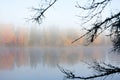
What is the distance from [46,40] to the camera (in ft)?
263

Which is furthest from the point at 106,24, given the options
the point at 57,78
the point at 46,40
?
the point at 46,40

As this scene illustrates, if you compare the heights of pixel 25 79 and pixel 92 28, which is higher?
pixel 92 28

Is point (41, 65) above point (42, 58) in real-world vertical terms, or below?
above

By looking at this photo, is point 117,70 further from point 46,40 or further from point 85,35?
point 46,40

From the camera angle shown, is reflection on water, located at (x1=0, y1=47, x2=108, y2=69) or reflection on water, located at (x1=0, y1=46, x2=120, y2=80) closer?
reflection on water, located at (x1=0, y1=46, x2=120, y2=80)

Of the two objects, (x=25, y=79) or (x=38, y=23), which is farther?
(x=25, y=79)

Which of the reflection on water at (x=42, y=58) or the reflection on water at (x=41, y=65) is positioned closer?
the reflection on water at (x=41, y=65)

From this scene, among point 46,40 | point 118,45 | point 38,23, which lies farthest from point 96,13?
point 46,40

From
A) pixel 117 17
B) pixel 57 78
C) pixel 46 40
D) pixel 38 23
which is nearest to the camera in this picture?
pixel 117 17

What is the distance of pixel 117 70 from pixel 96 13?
0.47m

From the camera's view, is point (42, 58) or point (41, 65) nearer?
point (41, 65)

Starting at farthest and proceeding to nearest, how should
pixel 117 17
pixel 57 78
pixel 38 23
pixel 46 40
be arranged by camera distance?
pixel 46 40 < pixel 57 78 < pixel 38 23 < pixel 117 17

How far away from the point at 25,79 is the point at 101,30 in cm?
1500

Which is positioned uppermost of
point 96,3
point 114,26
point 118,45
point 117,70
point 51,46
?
point 96,3
